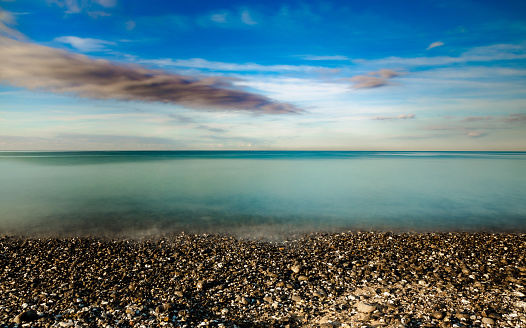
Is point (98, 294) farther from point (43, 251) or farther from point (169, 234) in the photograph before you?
point (169, 234)

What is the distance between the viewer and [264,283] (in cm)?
890

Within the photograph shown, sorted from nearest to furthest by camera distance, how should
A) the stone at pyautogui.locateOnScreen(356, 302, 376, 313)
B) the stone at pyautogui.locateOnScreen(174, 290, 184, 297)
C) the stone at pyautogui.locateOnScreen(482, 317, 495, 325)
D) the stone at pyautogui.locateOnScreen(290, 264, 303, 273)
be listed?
1. the stone at pyautogui.locateOnScreen(482, 317, 495, 325)
2. the stone at pyautogui.locateOnScreen(356, 302, 376, 313)
3. the stone at pyautogui.locateOnScreen(174, 290, 184, 297)
4. the stone at pyautogui.locateOnScreen(290, 264, 303, 273)

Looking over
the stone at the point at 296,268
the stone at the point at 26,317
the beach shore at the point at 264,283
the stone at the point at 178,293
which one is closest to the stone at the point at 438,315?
the beach shore at the point at 264,283

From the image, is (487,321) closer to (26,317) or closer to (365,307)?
(365,307)

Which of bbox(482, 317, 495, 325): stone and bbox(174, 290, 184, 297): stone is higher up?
bbox(482, 317, 495, 325): stone

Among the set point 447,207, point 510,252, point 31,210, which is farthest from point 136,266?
point 447,207

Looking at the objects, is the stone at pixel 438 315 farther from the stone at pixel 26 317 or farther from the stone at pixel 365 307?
the stone at pixel 26 317

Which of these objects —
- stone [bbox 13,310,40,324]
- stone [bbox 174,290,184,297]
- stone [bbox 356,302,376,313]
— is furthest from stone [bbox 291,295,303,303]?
stone [bbox 13,310,40,324]

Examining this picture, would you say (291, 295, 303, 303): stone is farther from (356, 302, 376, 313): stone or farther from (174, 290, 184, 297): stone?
(174, 290, 184, 297): stone

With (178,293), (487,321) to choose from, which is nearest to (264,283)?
(178,293)

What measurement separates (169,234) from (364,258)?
9454mm

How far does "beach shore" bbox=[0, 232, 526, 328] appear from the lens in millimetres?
7152

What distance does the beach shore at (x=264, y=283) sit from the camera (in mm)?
7152

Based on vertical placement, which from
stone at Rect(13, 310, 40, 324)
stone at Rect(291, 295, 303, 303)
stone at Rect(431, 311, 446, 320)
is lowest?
stone at Rect(13, 310, 40, 324)
